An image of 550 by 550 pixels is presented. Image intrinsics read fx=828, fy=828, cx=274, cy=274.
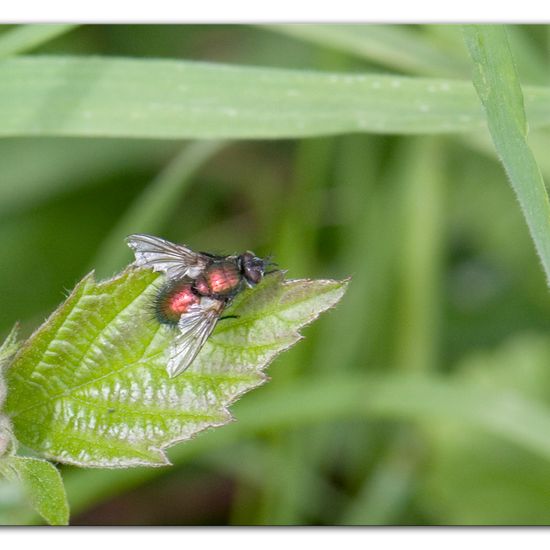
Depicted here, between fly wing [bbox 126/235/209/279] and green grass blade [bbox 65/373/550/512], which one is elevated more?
fly wing [bbox 126/235/209/279]

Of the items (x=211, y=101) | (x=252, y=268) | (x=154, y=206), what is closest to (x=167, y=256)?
(x=252, y=268)

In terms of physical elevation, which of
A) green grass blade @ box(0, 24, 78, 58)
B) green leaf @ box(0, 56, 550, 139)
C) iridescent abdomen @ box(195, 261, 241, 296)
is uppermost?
green grass blade @ box(0, 24, 78, 58)

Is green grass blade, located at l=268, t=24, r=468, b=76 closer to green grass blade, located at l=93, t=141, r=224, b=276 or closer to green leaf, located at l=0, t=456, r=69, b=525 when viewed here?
Result: green grass blade, located at l=93, t=141, r=224, b=276

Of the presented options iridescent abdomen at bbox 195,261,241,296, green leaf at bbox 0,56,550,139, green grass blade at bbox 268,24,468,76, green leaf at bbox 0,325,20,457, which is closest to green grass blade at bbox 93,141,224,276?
green grass blade at bbox 268,24,468,76

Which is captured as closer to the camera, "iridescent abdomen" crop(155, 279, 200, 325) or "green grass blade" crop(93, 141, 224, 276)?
"iridescent abdomen" crop(155, 279, 200, 325)

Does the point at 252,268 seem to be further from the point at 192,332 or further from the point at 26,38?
the point at 26,38
